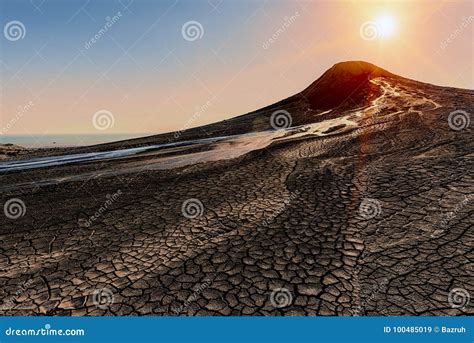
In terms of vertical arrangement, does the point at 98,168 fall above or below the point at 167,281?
above

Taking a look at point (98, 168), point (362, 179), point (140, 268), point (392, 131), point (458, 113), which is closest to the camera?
point (140, 268)

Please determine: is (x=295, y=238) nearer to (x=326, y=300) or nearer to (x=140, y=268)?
(x=326, y=300)

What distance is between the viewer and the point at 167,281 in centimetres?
398

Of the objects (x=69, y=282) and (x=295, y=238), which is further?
(x=295, y=238)

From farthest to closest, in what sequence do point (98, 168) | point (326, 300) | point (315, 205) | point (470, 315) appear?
point (98, 168) < point (315, 205) < point (326, 300) < point (470, 315)

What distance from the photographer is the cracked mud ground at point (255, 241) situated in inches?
142

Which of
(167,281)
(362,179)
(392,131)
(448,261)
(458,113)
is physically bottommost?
(167,281)

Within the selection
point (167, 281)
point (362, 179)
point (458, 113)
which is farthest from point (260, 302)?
point (458, 113)

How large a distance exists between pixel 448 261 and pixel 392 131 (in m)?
10.6

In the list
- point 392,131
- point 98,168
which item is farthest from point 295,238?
point 392,131

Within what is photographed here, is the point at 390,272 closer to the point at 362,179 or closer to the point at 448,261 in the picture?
the point at 448,261

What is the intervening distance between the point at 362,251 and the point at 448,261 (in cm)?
112

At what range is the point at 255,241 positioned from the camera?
16.0 feet

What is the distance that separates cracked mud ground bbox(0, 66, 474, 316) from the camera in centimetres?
360
